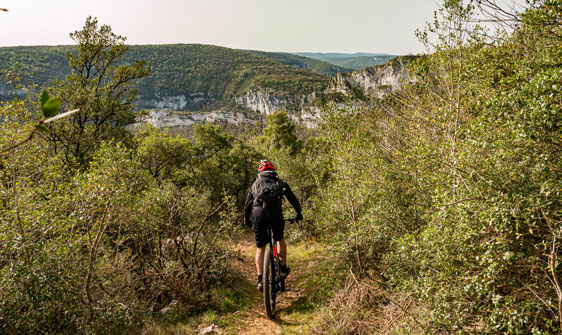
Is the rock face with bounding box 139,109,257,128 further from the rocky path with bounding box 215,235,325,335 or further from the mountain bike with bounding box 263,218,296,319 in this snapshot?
the mountain bike with bounding box 263,218,296,319

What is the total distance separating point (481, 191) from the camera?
3.06 metres

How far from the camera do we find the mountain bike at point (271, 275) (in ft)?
17.1

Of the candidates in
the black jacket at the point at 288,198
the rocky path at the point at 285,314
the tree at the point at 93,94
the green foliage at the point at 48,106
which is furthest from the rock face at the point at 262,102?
the green foliage at the point at 48,106

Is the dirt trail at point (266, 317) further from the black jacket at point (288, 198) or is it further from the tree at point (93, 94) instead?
the tree at point (93, 94)

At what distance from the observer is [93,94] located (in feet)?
41.8

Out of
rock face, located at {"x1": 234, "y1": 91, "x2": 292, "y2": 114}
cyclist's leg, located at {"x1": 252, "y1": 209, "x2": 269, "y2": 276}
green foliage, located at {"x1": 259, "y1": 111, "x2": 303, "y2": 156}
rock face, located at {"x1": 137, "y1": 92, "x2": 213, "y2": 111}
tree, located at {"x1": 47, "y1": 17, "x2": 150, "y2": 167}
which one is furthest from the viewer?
rock face, located at {"x1": 137, "y1": 92, "x2": 213, "y2": 111}

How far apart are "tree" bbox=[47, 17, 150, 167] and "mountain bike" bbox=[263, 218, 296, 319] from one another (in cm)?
1055

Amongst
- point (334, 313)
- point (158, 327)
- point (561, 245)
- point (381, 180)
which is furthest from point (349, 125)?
point (158, 327)

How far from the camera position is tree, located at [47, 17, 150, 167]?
490 inches

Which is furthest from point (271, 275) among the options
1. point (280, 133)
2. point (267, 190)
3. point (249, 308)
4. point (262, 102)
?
point (262, 102)

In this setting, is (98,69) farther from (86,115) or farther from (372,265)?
(372,265)

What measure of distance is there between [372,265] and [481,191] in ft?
9.94

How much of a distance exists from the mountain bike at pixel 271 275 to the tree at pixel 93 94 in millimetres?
10554

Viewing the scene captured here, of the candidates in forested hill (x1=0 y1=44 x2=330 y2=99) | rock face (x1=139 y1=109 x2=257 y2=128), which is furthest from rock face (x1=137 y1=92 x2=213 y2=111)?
rock face (x1=139 y1=109 x2=257 y2=128)
